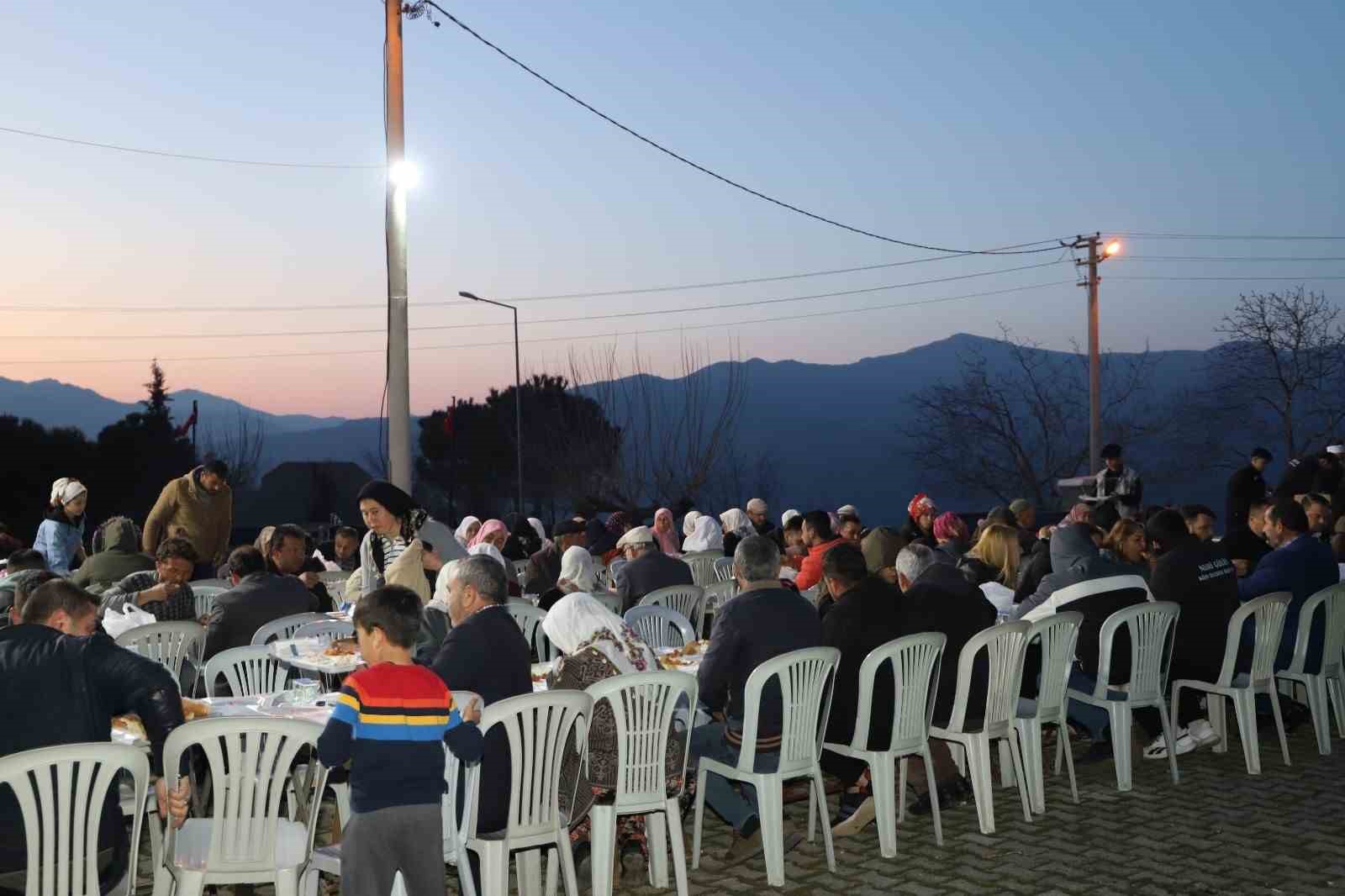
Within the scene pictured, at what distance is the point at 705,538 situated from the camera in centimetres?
1412

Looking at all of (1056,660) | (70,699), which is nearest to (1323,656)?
(1056,660)

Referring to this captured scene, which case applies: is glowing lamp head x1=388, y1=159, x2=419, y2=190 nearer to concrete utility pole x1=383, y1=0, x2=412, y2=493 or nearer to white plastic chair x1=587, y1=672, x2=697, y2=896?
A: concrete utility pole x1=383, y1=0, x2=412, y2=493

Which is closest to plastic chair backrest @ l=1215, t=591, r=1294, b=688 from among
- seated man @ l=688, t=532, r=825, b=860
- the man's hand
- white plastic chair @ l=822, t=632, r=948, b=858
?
white plastic chair @ l=822, t=632, r=948, b=858

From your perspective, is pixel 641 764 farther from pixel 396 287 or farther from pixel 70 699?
pixel 396 287

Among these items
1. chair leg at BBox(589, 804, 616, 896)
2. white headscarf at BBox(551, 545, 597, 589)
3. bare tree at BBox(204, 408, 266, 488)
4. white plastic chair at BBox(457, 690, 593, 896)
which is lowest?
chair leg at BBox(589, 804, 616, 896)

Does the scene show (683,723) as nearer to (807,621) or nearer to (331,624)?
(807,621)

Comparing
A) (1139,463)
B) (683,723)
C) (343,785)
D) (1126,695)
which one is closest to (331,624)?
(343,785)

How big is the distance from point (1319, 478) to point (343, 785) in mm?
12397

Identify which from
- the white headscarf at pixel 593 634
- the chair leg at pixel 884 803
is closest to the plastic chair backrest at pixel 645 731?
the white headscarf at pixel 593 634

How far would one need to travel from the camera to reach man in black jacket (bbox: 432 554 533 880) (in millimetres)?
4605

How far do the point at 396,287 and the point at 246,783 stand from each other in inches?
275

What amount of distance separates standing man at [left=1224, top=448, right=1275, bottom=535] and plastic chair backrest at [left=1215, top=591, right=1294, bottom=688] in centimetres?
695

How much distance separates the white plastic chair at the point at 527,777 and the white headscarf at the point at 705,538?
935 cm

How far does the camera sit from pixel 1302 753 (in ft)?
25.3
